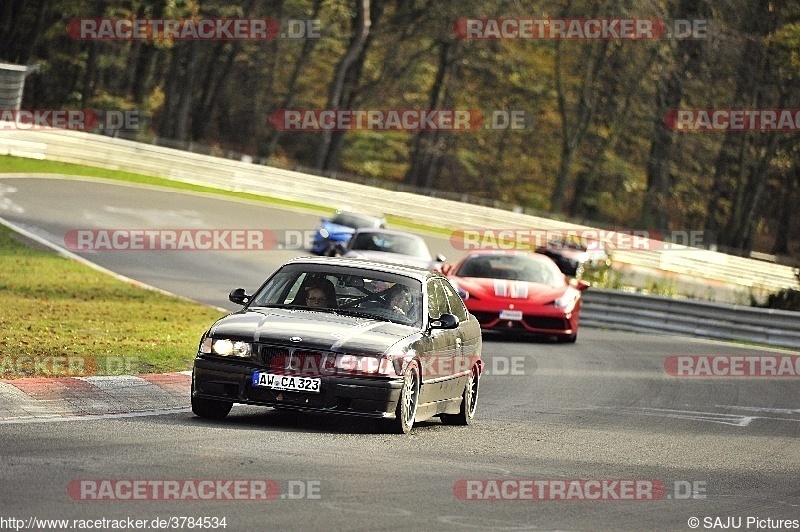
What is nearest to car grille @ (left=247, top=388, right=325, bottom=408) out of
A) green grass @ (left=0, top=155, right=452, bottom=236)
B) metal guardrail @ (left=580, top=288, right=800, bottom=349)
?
metal guardrail @ (left=580, top=288, right=800, bottom=349)

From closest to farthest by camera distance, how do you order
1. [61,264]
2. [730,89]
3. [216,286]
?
[61,264] → [216,286] → [730,89]

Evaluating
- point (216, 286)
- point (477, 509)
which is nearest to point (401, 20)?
point (216, 286)

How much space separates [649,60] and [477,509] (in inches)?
2233

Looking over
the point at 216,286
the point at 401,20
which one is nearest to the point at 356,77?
the point at 401,20

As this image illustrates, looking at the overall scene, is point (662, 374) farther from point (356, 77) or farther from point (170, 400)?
point (356, 77)

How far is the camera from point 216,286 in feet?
86.5

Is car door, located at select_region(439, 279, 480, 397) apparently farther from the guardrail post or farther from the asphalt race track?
the guardrail post

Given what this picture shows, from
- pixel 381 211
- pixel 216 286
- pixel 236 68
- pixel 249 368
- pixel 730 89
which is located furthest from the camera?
pixel 236 68

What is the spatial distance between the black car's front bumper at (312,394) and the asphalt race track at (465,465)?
0.22 metres

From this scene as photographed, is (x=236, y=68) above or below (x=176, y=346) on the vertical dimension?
above

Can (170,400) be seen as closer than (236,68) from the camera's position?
Yes

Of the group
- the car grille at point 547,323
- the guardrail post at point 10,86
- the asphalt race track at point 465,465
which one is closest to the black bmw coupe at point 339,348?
the asphalt race track at point 465,465

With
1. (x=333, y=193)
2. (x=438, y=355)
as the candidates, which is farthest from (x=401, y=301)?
(x=333, y=193)

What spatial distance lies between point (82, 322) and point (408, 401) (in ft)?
23.2
